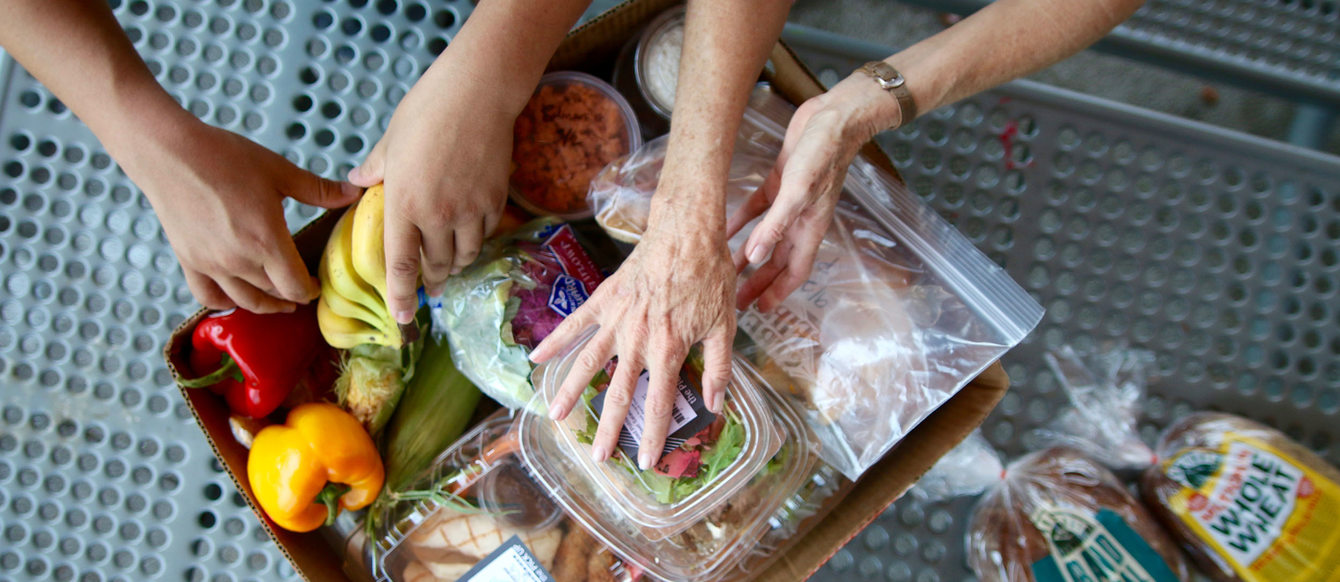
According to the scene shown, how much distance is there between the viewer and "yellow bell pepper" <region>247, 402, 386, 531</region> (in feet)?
3.09

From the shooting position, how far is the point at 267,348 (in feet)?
3.19

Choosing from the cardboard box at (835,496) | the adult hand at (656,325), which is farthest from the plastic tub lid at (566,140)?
the adult hand at (656,325)

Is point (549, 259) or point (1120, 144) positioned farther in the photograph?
point (1120, 144)

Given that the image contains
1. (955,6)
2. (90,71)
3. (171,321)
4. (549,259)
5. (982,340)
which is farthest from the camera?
(955,6)

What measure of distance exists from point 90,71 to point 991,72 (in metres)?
1.01

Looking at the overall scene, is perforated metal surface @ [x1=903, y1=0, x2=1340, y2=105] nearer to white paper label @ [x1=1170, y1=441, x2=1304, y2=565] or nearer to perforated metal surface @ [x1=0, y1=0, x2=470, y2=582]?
white paper label @ [x1=1170, y1=441, x2=1304, y2=565]

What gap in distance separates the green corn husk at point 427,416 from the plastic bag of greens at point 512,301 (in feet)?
0.20

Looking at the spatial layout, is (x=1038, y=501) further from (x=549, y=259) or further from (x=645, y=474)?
(x=549, y=259)

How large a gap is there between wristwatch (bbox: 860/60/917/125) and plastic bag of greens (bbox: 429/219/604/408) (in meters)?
0.45

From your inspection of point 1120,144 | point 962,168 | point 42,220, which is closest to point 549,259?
point 962,168

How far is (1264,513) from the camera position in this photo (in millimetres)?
1019

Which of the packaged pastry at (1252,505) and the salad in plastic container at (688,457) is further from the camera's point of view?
the packaged pastry at (1252,505)

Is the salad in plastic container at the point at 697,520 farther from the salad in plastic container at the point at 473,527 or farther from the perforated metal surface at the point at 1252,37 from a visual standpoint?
the perforated metal surface at the point at 1252,37

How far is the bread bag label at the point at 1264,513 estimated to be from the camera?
1.00 metres
